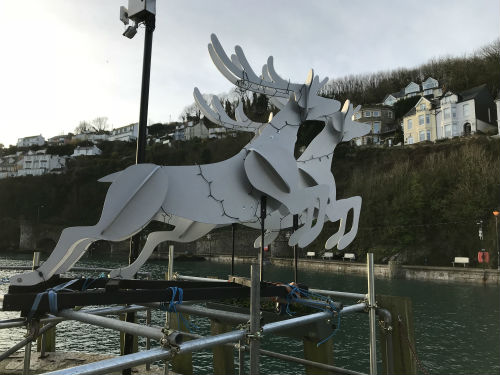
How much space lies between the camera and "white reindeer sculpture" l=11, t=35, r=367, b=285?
435 cm

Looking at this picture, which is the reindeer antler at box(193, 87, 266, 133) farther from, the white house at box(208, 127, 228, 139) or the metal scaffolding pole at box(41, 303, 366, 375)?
the white house at box(208, 127, 228, 139)

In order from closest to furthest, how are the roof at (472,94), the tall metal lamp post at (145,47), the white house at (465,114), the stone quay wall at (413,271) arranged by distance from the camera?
the tall metal lamp post at (145,47)
the stone quay wall at (413,271)
the white house at (465,114)
the roof at (472,94)

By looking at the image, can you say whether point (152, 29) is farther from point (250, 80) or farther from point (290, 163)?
point (290, 163)

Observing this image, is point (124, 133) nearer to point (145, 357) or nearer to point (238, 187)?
point (238, 187)

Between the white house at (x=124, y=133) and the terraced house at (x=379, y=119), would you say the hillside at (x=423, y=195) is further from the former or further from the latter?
the white house at (x=124, y=133)

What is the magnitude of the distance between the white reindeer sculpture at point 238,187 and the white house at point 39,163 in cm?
9376

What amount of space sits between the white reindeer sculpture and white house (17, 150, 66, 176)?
93762mm

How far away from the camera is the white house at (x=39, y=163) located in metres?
91.2

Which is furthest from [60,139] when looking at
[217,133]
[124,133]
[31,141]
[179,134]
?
[217,133]

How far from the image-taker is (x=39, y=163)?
9219 centimetres

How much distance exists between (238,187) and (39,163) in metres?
99.2

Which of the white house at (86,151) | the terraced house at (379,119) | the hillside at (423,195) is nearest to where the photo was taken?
the hillside at (423,195)

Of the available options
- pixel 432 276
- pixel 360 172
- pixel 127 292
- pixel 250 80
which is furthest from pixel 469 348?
pixel 360 172

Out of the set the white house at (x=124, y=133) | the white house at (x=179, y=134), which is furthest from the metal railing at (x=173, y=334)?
the white house at (x=124, y=133)
